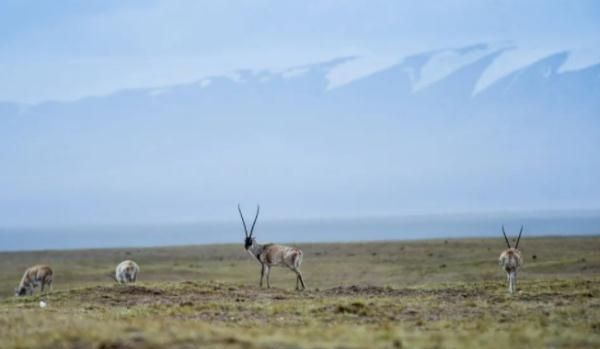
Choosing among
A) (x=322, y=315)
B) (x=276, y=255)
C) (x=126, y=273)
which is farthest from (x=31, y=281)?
(x=322, y=315)

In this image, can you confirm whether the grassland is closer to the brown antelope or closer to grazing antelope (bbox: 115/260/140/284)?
the brown antelope

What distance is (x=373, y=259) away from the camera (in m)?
61.1

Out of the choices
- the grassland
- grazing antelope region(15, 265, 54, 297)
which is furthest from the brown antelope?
grazing antelope region(15, 265, 54, 297)

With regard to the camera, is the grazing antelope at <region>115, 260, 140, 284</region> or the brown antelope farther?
the grazing antelope at <region>115, 260, 140, 284</region>

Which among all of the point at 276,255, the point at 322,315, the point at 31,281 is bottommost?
the point at 31,281

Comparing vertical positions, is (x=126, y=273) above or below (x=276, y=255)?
below

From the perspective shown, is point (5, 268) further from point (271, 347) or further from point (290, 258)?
point (271, 347)

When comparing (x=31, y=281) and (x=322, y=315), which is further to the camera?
(x=31, y=281)

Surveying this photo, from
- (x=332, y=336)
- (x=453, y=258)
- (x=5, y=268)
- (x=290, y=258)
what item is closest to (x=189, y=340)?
(x=332, y=336)

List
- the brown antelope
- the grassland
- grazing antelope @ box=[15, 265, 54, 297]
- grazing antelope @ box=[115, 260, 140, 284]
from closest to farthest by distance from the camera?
the grassland → the brown antelope → grazing antelope @ box=[115, 260, 140, 284] → grazing antelope @ box=[15, 265, 54, 297]

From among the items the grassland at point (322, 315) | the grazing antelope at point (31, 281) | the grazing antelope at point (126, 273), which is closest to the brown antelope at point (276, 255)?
the grassland at point (322, 315)

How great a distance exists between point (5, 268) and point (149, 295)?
1644 inches

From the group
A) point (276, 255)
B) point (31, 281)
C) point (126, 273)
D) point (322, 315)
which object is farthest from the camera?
point (31, 281)

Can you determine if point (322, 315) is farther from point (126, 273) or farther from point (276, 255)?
point (126, 273)
